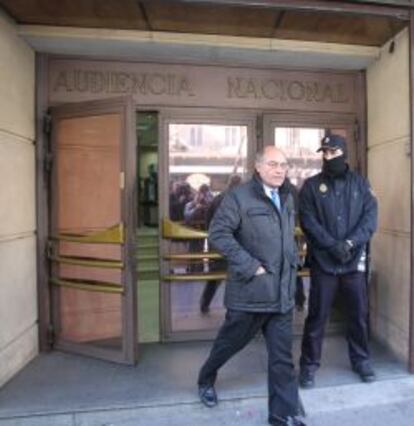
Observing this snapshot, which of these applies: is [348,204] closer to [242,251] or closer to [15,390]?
[242,251]

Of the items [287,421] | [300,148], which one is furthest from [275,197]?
[300,148]

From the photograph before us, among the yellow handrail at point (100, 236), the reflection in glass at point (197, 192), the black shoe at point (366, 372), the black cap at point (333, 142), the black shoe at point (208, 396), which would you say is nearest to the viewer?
the black shoe at point (208, 396)

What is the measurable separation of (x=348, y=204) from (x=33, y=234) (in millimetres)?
2637

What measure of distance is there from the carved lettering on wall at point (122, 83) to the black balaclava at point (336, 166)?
157 centimetres

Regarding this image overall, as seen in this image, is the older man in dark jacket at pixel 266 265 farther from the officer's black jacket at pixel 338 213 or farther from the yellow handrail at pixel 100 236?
the yellow handrail at pixel 100 236

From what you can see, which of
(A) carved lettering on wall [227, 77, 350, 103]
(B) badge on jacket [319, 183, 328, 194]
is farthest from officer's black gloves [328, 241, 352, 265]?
(A) carved lettering on wall [227, 77, 350, 103]

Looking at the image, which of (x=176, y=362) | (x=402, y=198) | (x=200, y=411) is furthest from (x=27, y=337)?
(x=402, y=198)

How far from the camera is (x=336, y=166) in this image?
3.80 meters

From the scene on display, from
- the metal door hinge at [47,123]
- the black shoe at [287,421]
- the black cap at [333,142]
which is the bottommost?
the black shoe at [287,421]

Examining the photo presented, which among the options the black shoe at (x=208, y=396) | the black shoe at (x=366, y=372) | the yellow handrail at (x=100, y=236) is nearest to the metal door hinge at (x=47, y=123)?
the yellow handrail at (x=100, y=236)

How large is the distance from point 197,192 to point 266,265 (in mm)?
1737

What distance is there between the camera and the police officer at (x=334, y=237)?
3795 mm

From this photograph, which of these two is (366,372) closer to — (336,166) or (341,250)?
(341,250)

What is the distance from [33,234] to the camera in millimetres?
4520
